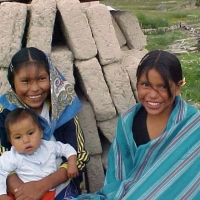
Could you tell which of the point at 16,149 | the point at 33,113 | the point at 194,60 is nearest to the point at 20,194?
the point at 16,149

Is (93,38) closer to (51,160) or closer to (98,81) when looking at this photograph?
(98,81)

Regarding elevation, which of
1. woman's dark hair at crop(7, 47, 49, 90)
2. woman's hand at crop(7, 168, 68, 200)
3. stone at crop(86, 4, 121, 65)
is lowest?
woman's hand at crop(7, 168, 68, 200)

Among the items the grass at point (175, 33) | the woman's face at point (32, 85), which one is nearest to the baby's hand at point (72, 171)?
the woman's face at point (32, 85)

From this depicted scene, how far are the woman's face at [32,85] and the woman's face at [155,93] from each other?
0.64 metres

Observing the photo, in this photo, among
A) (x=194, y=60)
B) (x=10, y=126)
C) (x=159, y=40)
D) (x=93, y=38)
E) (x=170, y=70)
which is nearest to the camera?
(x=170, y=70)

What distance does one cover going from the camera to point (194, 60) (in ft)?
31.0

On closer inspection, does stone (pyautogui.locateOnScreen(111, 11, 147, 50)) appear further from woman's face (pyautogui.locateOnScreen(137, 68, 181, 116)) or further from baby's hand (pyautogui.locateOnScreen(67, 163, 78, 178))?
baby's hand (pyautogui.locateOnScreen(67, 163, 78, 178))

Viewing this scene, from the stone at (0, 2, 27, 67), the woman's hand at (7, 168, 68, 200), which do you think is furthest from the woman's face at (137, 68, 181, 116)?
the stone at (0, 2, 27, 67)

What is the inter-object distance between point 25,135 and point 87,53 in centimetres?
91

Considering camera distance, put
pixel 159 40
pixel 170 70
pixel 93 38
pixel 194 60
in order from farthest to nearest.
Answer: pixel 159 40 < pixel 194 60 < pixel 93 38 < pixel 170 70

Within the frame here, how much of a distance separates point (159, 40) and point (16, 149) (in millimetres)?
11535

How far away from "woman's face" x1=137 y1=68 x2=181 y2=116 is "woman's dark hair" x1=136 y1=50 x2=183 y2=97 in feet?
0.06

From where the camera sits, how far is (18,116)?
2.63m

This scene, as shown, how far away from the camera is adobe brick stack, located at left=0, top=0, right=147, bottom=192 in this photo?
3.18 metres
